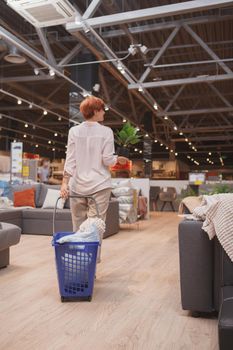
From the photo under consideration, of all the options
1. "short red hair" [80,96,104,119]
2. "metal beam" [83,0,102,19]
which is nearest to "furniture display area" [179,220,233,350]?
"short red hair" [80,96,104,119]

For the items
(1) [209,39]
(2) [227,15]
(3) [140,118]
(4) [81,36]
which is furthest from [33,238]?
(3) [140,118]

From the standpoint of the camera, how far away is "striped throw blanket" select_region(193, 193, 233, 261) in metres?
2.14

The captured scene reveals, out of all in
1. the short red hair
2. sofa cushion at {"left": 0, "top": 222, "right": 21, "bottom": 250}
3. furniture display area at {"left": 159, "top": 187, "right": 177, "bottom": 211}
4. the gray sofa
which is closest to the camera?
the short red hair

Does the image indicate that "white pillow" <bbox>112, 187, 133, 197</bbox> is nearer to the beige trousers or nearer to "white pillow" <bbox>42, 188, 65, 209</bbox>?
"white pillow" <bbox>42, 188, 65, 209</bbox>

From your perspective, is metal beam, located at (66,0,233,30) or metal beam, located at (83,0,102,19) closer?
metal beam, located at (66,0,233,30)

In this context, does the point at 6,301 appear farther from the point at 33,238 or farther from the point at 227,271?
the point at 33,238

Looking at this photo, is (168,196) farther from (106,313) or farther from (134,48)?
(106,313)

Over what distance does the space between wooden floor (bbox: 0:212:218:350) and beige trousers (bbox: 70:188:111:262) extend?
20.1 inches

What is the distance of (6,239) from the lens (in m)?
3.46

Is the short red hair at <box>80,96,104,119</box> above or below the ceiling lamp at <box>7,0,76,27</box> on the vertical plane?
below

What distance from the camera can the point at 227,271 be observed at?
2201 mm

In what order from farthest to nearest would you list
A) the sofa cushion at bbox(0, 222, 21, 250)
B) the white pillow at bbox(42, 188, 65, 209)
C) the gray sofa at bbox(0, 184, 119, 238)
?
the white pillow at bbox(42, 188, 65, 209) → the gray sofa at bbox(0, 184, 119, 238) → the sofa cushion at bbox(0, 222, 21, 250)

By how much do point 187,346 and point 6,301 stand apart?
1.35m

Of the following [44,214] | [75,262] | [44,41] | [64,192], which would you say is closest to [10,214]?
[44,214]
